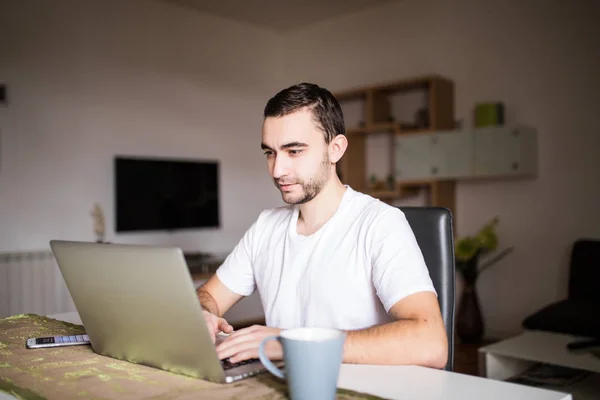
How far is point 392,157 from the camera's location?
4.86 m

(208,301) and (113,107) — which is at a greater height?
(113,107)

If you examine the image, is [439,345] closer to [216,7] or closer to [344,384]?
[344,384]

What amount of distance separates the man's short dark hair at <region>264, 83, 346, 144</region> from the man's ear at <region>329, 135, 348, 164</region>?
1cm

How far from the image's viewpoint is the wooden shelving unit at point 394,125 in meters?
4.26

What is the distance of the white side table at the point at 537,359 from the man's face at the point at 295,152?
67.9 inches

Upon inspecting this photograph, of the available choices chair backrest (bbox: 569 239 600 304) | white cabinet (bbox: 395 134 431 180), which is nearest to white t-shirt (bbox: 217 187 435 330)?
chair backrest (bbox: 569 239 600 304)

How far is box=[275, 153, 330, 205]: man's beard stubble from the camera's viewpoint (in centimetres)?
138

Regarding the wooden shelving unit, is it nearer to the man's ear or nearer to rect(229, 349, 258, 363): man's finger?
the man's ear

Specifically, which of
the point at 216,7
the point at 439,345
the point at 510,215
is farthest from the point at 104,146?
the point at 439,345

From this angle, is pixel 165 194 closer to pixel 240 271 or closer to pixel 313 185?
pixel 240 271

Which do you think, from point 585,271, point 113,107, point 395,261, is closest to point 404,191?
point 585,271

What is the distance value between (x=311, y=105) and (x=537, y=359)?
6.05 feet

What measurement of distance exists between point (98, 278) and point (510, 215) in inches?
146

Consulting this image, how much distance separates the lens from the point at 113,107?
4383 millimetres
